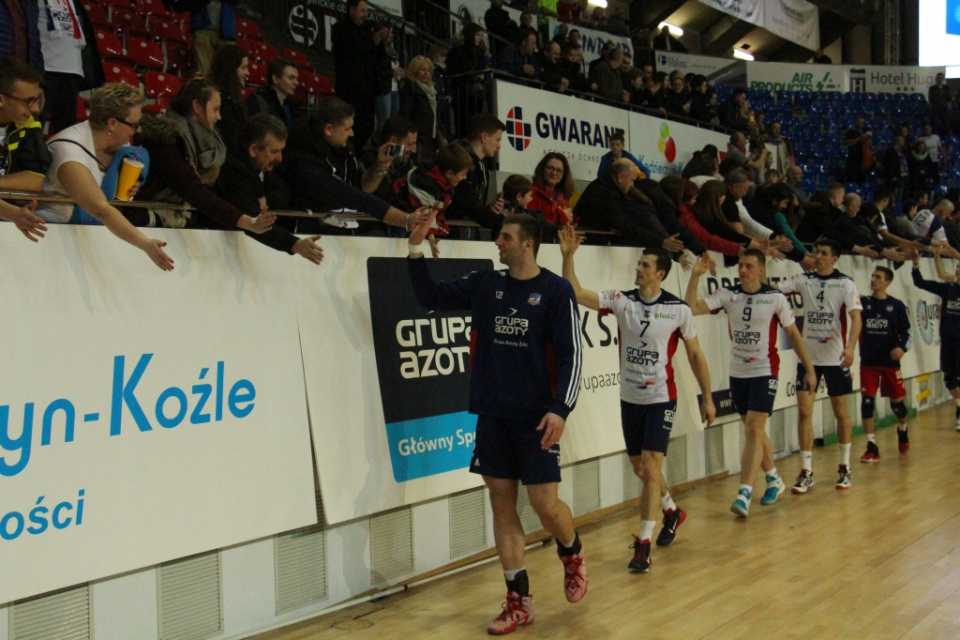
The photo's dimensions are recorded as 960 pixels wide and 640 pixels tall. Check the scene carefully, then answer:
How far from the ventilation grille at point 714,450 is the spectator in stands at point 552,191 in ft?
9.13

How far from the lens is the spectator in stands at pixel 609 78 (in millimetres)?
13758

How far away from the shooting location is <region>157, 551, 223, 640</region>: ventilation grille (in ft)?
14.0

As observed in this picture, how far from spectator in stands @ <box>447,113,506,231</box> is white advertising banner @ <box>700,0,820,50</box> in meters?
16.8

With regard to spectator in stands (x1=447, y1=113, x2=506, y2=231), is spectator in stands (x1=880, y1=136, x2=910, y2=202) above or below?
above

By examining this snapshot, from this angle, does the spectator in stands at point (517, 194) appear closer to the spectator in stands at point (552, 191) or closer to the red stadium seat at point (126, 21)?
the spectator in stands at point (552, 191)

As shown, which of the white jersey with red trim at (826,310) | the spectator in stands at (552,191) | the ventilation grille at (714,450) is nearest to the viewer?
the spectator in stands at (552,191)

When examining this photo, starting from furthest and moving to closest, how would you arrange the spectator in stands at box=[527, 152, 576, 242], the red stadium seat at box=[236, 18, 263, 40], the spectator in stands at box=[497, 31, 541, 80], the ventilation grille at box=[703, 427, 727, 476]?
the spectator in stands at box=[497, 31, 541, 80]
the red stadium seat at box=[236, 18, 263, 40]
the ventilation grille at box=[703, 427, 727, 476]
the spectator in stands at box=[527, 152, 576, 242]

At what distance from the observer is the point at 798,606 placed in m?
4.99

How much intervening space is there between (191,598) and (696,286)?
4.51m

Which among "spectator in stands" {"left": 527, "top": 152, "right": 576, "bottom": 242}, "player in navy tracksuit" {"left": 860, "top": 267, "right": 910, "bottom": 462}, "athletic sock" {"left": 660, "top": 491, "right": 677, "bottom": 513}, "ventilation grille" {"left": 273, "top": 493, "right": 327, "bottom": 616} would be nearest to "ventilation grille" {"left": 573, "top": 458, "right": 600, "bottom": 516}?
"athletic sock" {"left": 660, "top": 491, "right": 677, "bottom": 513}

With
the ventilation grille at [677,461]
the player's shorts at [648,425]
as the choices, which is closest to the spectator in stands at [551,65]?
the ventilation grille at [677,461]

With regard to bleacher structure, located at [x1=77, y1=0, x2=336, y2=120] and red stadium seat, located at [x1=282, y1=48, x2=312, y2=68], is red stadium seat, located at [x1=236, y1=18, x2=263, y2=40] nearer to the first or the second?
bleacher structure, located at [x1=77, y1=0, x2=336, y2=120]

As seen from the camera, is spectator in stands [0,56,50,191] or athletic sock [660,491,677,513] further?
athletic sock [660,491,677,513]

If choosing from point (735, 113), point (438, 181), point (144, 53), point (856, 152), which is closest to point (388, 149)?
point (438, 181)
